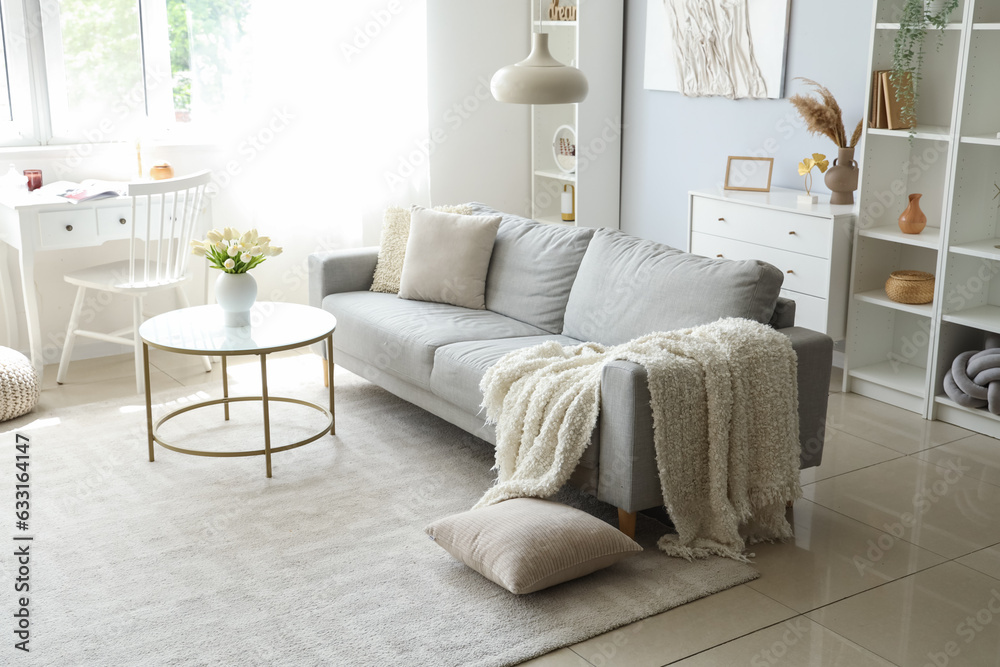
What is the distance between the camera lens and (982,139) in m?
3.48

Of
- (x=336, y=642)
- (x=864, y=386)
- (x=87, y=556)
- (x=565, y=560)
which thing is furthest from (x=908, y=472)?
(x=87, y=556)

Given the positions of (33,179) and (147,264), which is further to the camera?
(33,179)

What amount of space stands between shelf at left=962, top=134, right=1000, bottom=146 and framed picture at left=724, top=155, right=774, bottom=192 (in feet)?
3.15

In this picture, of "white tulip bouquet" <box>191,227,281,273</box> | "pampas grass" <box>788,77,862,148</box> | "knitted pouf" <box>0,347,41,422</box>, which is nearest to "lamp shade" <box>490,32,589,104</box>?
"white tulip bouquet" <box>191,227,281,273</box>

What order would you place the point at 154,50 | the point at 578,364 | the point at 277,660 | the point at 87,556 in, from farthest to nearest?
the point at 154,50
the point at 578,364
the point at 87,556
the point at 277,660

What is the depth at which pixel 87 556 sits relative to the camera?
276 centimetres

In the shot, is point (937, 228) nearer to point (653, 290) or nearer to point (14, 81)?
point (653, 290)

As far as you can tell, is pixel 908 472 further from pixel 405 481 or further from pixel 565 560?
pixel 405 481

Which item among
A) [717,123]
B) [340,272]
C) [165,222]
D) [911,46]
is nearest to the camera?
[911,46]

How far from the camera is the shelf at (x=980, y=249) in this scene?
11.6 feet

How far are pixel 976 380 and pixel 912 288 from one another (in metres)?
0.44

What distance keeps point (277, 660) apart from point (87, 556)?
823 millimetres

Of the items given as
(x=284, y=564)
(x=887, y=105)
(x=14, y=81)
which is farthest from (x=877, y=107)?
(x=14, y=81)

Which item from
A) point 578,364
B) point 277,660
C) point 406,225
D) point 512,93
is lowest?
point 277,660
